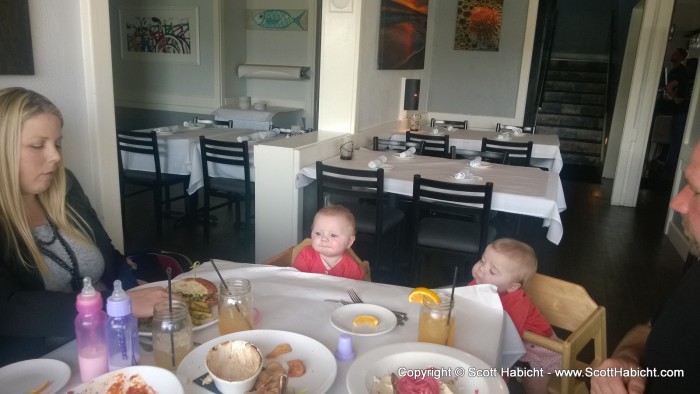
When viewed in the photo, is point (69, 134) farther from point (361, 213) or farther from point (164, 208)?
point (164, 208)

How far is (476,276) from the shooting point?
189cm

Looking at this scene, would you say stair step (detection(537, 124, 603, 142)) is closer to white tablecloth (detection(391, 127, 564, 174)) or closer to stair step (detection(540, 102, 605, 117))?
stair step (detection(540, 102, 605, 117))

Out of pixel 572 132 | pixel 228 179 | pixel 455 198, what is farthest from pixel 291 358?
pixel 572 132

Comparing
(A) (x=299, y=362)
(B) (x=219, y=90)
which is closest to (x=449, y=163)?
(A) (x=299, y=362)

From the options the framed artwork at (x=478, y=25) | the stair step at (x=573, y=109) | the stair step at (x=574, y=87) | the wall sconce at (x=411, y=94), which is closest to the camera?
the wall sconce at (x=411, y=94)

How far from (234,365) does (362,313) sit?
1.41 ft

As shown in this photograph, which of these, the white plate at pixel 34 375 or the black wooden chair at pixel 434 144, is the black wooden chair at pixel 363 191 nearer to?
the black wooden chair at pixel 434 144

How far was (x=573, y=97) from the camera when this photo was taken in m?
8.83

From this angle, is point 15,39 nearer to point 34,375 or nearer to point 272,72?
point 34,375

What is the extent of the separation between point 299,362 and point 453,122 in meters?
5.51

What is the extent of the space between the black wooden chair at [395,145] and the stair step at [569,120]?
16.6 ft

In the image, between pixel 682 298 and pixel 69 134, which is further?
pixel 69 134

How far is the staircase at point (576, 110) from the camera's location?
26.9 ft

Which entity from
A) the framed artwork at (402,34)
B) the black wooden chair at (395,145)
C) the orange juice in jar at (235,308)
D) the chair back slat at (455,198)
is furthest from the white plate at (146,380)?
the framed artwork at (402,34)
